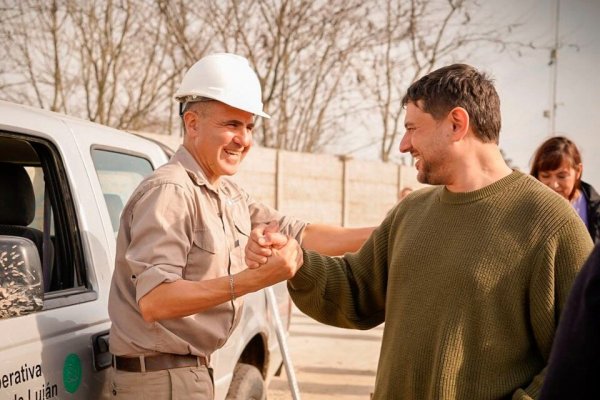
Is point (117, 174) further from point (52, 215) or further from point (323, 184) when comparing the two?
point (323, 184)

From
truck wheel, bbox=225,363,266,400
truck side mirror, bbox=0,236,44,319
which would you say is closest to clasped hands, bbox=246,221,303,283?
truck side mirror, bbox=0,236,44,319

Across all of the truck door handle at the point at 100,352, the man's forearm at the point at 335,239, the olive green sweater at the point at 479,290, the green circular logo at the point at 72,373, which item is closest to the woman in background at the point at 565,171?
the man's forearm at the point at 335,239

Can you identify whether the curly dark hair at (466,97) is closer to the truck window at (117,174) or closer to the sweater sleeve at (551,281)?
the sweater sleeve at (551,281)

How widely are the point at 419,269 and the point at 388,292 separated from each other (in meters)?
0.18

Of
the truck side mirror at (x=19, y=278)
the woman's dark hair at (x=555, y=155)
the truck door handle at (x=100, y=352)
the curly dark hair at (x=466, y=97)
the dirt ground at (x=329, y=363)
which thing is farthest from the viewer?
the dirt ground at (x=329, y=363)

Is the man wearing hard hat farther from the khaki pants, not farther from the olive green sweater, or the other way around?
the olive green sweater

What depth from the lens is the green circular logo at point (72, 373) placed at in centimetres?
213

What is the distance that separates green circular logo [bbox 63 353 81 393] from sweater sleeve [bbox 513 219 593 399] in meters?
1.39

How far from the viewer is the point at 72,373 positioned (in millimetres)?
2172

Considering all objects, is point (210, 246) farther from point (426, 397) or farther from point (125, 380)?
point (426, 397)

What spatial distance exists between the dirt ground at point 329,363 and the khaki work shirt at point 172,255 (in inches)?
140

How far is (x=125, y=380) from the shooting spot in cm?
226

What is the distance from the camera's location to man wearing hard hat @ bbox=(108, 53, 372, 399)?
81.4 inches

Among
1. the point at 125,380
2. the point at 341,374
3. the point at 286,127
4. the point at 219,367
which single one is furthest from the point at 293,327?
the point at 286,127
